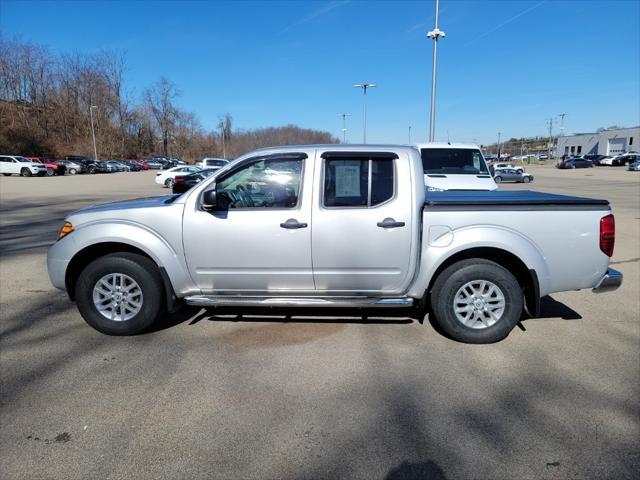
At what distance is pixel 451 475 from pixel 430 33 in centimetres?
2303

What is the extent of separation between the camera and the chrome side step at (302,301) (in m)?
3.90

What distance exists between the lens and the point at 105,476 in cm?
233

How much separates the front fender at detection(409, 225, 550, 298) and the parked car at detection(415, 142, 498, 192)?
535 cm

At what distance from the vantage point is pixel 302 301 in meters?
3.92

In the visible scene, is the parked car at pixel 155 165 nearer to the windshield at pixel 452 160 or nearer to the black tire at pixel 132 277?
the windshield at pixel 452 160

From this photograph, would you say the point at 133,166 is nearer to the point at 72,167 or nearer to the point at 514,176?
the point at 72,167

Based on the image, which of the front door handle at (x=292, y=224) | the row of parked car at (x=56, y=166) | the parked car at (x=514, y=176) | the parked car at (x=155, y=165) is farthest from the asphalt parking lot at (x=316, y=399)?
the parked car at (x=155, y=165)

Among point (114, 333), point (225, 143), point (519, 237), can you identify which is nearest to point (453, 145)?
point (519, 237)

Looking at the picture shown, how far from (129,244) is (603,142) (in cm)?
10846

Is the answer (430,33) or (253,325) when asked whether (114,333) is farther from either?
(430,33)

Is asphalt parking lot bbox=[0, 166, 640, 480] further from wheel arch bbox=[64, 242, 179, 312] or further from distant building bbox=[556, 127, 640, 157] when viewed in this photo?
distant building bbox=[556, 127, 640, 157]

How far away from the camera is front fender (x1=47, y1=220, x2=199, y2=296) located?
12.9ft

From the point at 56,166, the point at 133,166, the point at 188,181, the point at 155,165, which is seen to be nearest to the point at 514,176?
the point at 188,181

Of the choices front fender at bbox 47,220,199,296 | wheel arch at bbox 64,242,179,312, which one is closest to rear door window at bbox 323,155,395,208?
front fender at bbox 47,220,199,296
